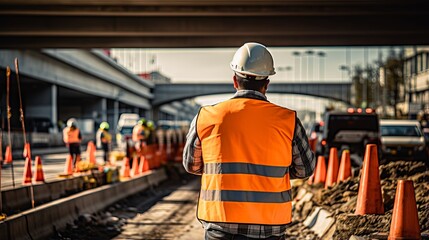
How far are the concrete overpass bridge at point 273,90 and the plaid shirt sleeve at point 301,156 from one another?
3548 inches

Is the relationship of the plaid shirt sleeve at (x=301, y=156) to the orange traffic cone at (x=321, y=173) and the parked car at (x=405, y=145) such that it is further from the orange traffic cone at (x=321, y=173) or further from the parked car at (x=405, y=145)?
the parked car at (x=405, y=145)

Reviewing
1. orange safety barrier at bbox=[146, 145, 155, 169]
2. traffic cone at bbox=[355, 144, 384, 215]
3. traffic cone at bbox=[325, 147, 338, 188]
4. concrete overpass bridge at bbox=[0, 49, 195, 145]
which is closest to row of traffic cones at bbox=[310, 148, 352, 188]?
traffic cone at bbox=[325, 147, 338, 188]

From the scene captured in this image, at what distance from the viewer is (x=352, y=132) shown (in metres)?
20.5

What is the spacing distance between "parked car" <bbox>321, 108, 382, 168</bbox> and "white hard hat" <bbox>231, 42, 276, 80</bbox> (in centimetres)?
1581

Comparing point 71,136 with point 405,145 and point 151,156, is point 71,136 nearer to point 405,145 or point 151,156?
point 151,156

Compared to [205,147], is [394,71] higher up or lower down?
→ higher up

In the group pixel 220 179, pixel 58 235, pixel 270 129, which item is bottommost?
pixel 58 235

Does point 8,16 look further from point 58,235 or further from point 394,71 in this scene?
point 394,71

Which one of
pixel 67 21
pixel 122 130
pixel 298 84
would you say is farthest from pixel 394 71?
pixel 67 21

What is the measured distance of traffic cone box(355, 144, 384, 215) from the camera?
→ 7746 millimetres

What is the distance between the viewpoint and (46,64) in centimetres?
4966

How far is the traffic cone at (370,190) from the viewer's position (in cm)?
775

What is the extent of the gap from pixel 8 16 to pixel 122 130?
34.4m

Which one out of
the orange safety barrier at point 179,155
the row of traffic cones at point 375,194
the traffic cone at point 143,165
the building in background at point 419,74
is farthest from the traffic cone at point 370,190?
the building in background at point 419,74
